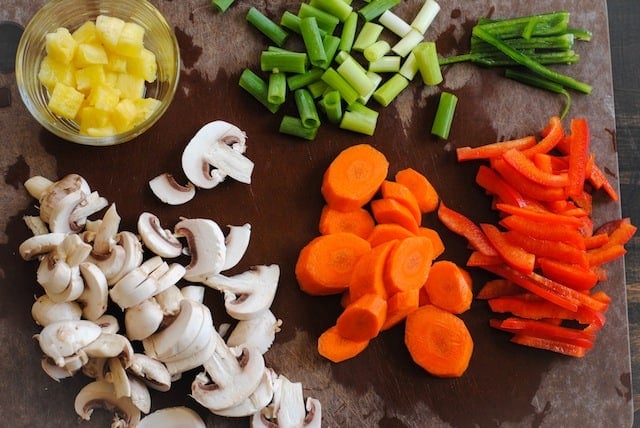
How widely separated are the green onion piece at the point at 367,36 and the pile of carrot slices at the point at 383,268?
1.57 feet

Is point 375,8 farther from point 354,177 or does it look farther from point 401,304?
point 401,304

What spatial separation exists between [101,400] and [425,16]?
222 centimetres

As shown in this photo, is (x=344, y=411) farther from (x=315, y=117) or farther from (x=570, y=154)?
(x=570, y=154)

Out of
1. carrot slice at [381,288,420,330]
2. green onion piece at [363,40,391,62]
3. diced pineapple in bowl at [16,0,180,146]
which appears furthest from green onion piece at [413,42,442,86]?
diced pineapple in bowl at [16,0,180,146]

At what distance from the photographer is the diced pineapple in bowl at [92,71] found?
10.1ft

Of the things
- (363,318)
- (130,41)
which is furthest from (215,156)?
(363,318)

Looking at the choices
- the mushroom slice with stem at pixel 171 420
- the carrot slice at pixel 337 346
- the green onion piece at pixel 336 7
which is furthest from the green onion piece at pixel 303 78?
the mushroom slice with stem at pixel 171 420

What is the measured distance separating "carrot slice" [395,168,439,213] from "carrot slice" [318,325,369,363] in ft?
2.21

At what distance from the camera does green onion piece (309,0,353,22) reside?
3.41 metres

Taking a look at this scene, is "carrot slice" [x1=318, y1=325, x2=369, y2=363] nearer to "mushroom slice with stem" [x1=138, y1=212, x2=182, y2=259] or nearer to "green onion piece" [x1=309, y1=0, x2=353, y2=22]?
"mushroom slice with stem" [x1=138, y1=212, x2=182, y2=259]

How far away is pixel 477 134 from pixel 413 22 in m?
0.60

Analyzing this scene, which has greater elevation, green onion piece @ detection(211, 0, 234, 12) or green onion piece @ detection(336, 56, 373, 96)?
green onion piece @ detection(211, 0, 234, 12)

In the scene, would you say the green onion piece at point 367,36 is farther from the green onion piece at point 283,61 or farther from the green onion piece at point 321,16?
the green onion piece at point 283,61

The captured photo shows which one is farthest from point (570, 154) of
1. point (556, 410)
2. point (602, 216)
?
point (556, 410)
